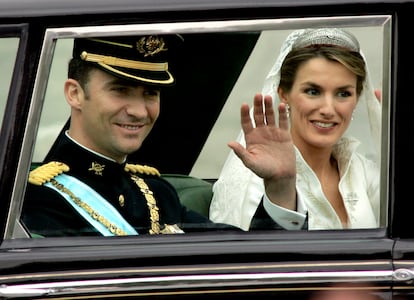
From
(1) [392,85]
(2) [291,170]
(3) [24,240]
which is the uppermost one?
(1) [392,85]

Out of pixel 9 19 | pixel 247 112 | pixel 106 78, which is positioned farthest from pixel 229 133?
pixel 9 19

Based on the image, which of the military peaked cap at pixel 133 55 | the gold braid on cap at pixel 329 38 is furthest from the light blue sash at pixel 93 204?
the gold braid on cap at pixel 329 38

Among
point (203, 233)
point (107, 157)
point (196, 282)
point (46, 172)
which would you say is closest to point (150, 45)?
point (107, 157)

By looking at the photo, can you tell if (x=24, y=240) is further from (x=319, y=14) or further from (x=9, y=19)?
(x=319, y=14)

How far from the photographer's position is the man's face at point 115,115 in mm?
4730

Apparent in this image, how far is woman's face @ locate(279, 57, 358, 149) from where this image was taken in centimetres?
473

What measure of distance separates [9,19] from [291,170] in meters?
0.92

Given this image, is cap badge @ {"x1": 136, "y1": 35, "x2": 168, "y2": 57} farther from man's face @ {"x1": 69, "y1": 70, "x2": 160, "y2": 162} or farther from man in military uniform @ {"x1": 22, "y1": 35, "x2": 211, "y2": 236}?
man's face @ {"x1": 69, "y1": 70, "x2": 160, "y2": 162}

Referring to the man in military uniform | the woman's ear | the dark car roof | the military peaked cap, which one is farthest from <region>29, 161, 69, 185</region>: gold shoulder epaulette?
the woman's ear

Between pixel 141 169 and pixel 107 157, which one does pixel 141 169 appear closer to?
pixel 141 169

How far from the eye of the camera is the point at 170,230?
4582 millimetres

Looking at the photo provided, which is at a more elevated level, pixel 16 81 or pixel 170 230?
pixel 16 81

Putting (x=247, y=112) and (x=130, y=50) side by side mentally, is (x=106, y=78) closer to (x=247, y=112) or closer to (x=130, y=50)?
(x=130, y=50)

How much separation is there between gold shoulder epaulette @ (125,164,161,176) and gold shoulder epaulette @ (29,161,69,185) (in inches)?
8.3
